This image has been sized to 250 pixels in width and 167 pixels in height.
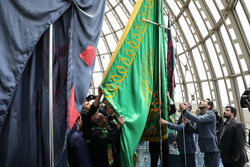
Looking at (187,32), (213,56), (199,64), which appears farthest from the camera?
(187,32)

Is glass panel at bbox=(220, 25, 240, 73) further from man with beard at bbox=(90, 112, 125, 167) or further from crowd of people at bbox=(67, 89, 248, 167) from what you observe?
man with beard at bbox=(90, 112, 125, 167)

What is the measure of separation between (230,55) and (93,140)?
20.8ft

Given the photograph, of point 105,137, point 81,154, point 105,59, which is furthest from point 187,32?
point 81,154

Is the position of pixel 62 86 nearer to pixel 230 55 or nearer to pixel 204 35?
pixel 230 55

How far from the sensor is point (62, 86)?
1503mm

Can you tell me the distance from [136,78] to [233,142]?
1989 millimetres

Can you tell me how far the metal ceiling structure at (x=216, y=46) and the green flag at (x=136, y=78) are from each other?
1508mm

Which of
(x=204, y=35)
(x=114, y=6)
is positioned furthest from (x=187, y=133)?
(x=114, y=6)

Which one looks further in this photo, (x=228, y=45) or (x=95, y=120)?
(x=228, y=45)

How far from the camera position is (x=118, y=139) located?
2395 mm

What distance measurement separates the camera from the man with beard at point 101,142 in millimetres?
2143

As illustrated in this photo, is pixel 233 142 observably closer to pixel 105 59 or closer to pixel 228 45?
pixel 228 45

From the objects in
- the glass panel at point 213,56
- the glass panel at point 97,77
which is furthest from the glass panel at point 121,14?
the glass panel at point 213,56

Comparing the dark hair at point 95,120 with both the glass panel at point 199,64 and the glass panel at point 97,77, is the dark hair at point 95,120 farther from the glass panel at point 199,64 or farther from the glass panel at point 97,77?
the glass panel at point 97,77
